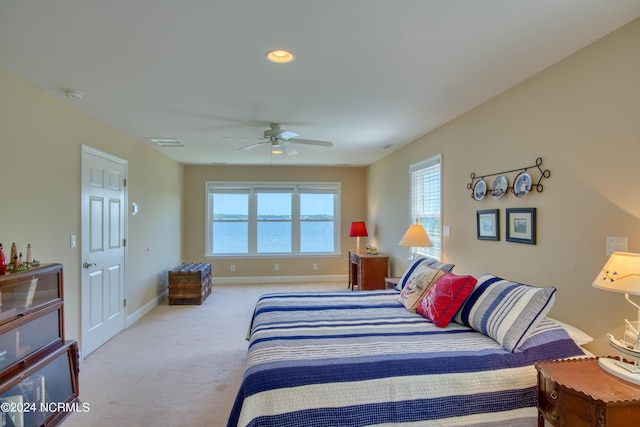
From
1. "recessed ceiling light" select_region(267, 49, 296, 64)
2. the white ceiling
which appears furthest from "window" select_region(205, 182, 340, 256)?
"recessed ceiling light" select_region(267, 49, 296, 64)

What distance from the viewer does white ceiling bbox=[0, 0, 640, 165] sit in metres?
1.71

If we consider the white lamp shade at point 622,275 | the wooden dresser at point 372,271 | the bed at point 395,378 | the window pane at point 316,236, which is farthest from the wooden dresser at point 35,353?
the window pane at point 316,236

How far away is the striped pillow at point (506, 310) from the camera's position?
199 centimetres

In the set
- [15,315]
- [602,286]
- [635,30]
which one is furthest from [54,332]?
[635,30]

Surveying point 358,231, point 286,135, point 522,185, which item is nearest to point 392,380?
point 522,185

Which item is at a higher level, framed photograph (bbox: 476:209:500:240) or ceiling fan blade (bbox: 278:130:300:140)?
ceiling fan blade (bbox: 278:130:300:140)

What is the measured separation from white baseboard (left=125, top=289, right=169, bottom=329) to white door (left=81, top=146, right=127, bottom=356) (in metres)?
0.20

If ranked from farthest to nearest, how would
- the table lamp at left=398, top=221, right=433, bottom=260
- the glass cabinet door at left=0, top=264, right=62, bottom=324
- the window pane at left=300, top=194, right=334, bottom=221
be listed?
the window pane at left=300, top=194, right=334, bottom=221 → the table lamp at left=398, top=221, right=433, bottom=260 → the glass cabinet door at left=0, top=264, right=62, bottom=324

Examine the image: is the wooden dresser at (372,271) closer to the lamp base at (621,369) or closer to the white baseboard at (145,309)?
the white baseboard at (145,309)

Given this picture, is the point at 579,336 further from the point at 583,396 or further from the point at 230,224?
the point at 230,224

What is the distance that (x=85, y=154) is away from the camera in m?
3.37

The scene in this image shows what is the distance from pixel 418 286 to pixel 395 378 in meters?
1.22

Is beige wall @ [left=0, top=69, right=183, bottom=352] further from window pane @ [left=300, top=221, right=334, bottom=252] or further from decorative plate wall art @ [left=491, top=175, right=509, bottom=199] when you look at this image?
decorative plate wall art @ [left=491, top=175, right=509, bottom=199]

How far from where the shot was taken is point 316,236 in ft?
23.8
